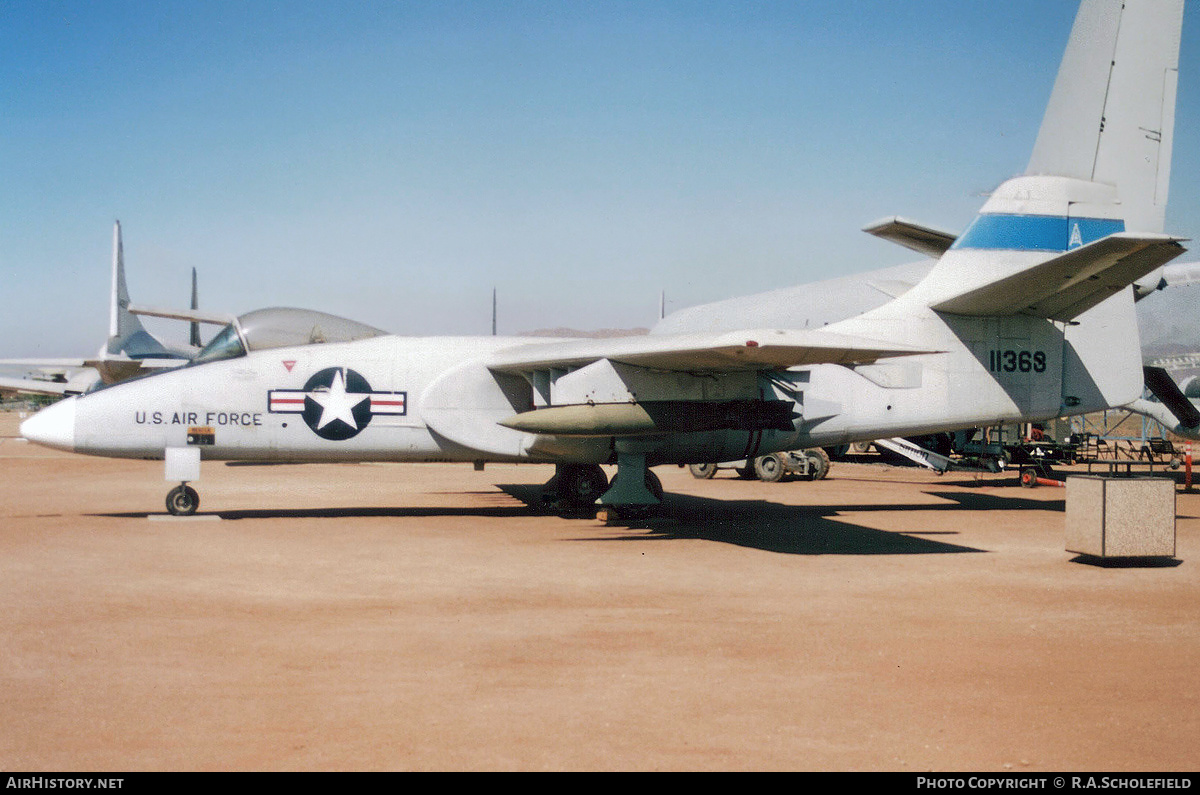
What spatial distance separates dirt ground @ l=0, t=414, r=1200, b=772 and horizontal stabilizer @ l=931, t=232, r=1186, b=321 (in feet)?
11.3

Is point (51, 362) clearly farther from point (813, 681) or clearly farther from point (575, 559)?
point (813, 681)

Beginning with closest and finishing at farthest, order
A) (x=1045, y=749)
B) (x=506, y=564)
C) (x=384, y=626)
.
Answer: (x=1045, y=749) → (x=384, y=626) → (x=506, y=564)

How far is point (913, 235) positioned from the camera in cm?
1841

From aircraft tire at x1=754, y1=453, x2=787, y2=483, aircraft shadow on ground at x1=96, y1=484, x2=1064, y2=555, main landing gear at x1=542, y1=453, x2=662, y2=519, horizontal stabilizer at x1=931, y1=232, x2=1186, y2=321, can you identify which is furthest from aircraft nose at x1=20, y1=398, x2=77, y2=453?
aircraft tire at x1=754, y1=453, x2=787, y2=483

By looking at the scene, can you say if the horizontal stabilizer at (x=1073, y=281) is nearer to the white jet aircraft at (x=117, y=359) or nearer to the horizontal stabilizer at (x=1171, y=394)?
the horizontal stabilizer at (x=1171, y=394)

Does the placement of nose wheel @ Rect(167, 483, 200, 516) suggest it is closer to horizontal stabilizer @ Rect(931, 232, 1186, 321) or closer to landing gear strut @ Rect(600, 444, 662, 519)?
landing gear strut @ Rect(600, 444, 662, 519)

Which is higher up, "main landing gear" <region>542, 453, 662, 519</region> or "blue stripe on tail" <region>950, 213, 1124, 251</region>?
"blue stripe on tail" <region>950, 213, 1124, 251</region>

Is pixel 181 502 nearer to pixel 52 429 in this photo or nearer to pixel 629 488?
pixel 52 429

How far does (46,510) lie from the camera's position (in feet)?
48.4

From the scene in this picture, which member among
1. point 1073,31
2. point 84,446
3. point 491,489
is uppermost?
point 1073,31

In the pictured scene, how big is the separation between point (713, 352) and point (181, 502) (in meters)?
8.37

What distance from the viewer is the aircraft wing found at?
34.5 ft
